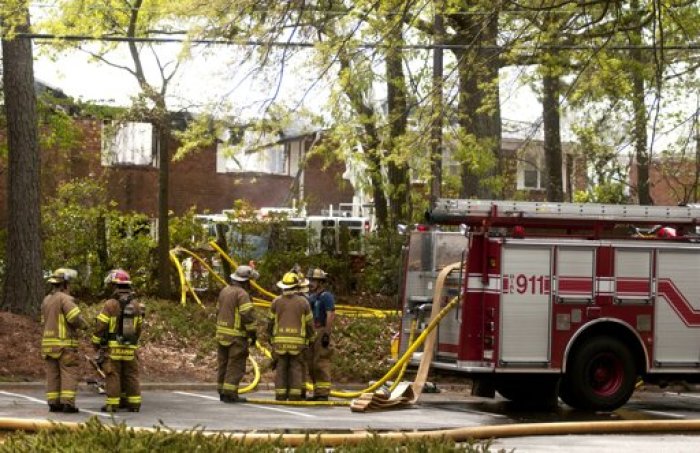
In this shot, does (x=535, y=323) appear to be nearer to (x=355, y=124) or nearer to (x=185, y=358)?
(x=185, y=358)

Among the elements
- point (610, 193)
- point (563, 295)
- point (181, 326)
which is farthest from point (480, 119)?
point (610, 193)

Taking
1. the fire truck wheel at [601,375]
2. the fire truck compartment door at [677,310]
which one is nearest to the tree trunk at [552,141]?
the fire truck compartment door at [677,310]

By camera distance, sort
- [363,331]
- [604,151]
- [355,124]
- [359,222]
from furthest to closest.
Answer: [359,222]
[604,151]
[355,124]
[363,331]

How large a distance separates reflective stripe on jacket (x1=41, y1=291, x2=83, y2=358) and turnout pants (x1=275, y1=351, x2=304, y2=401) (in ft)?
8.40

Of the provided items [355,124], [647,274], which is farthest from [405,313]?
[355,124]

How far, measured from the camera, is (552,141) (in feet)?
95.6

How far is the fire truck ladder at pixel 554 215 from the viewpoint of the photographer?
53.5 ft

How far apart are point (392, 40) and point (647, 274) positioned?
393 cm

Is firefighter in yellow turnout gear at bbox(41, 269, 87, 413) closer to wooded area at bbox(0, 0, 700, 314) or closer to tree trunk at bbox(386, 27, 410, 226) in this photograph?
wooded area at bbox(0, 0, 700, 314)

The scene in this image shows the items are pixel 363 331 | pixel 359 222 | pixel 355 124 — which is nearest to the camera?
pixel 363 331

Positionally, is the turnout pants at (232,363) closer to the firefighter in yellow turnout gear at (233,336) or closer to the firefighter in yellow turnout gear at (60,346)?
the firefighter in yellow turnout gear at (233,336)

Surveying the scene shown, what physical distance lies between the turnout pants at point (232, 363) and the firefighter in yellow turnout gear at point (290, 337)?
0.39 m

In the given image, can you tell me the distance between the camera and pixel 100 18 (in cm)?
2362

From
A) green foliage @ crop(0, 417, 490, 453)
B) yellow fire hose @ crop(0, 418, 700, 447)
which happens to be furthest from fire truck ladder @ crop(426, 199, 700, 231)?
green foliage @ crop(0, 417, 490, 453)
